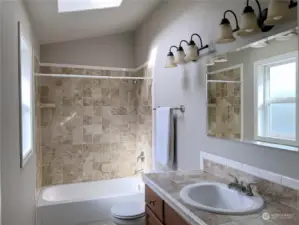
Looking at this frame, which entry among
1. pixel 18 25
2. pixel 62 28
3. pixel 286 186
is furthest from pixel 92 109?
pixel 286 186

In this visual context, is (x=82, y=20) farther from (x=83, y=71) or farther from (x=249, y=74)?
(x=249, y=74)

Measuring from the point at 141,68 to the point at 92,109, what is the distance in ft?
3.17

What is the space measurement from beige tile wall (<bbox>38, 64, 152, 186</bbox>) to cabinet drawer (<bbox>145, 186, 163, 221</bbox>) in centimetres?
159

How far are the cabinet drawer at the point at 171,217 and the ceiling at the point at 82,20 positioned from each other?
1918 millimetres

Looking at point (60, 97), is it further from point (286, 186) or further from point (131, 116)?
point (286, 186)

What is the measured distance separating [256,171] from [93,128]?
269cm

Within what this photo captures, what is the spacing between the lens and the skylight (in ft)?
7.68

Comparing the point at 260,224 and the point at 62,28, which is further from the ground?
the point at 62,28

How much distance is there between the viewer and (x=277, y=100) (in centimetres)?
151

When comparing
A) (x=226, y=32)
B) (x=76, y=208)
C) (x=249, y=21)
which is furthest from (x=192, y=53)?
(x=76, y=208)

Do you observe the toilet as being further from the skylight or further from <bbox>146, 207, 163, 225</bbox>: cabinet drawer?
the skylight

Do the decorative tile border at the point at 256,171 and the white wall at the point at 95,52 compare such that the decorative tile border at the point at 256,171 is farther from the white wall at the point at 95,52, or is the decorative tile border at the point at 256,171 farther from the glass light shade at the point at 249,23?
the white wall at the point at 95,52

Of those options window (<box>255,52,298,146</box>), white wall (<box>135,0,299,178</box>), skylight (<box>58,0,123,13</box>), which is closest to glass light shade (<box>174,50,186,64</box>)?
white wall (<box>135,0,299,178</box>)

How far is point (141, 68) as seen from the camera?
3711mm
